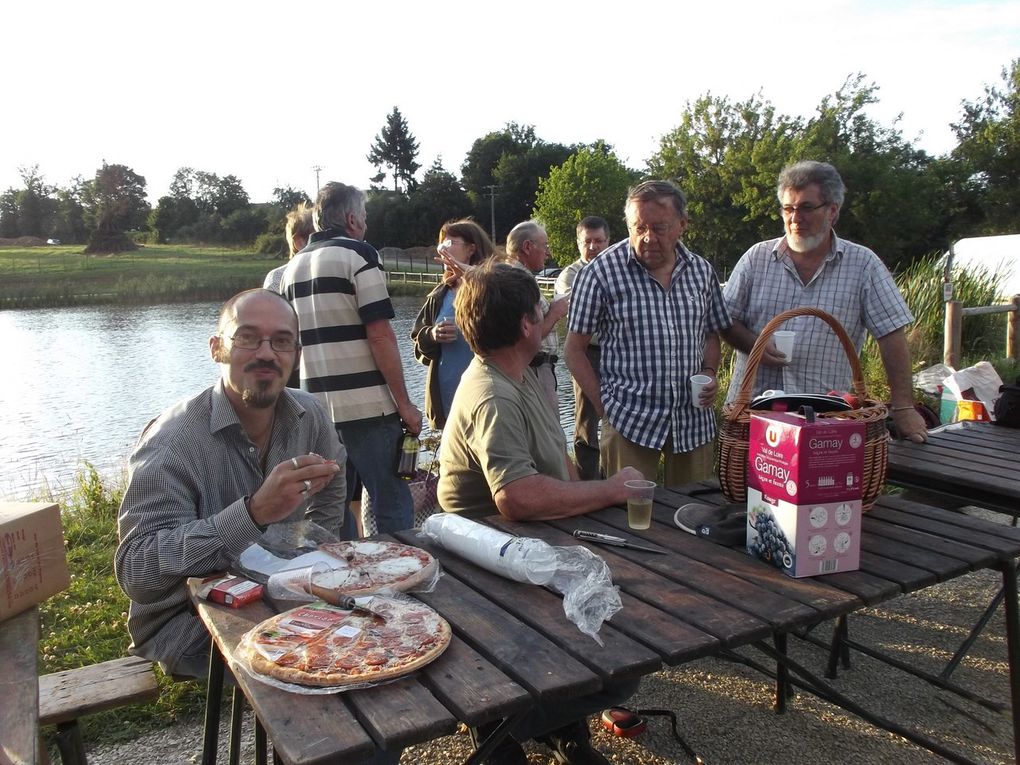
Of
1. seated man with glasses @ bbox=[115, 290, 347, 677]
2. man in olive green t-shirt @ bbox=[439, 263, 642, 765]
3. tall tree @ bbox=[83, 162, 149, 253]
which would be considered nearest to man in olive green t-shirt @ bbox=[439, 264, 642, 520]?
man in olive green t-shirt @ bbox=[439, 263, 642, 765]

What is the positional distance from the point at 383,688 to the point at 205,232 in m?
75.3

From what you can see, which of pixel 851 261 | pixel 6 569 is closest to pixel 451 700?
pixel 6 569

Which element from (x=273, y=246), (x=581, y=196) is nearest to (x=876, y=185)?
(x=581, y=196)

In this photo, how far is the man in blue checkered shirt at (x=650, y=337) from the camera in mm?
3182

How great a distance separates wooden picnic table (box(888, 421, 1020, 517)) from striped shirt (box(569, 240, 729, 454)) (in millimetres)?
816

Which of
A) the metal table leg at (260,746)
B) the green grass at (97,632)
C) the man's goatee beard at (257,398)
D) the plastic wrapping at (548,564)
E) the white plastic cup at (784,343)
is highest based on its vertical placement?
the white plastic cup at (784,343)

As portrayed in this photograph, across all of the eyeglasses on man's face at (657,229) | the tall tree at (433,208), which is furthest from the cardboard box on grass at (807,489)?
the tall tree at (433,208)

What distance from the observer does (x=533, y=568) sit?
5.58 feet

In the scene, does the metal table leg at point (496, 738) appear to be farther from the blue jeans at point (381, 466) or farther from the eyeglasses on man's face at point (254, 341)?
the blue jeans at point (381, 466)

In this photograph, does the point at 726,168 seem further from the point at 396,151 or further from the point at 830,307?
the point at 396,151

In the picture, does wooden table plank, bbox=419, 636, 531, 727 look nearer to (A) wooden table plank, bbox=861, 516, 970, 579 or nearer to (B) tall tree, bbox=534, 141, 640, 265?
(A) wooden table plank, bbox=861, 516, 970, 579

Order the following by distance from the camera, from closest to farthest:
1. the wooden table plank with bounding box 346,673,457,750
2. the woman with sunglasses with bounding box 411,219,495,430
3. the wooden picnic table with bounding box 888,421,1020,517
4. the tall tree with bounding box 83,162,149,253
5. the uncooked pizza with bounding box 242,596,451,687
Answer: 1. the wooden table plank with bounding box 346,673,457,750
2. the uncooked pizza with bounding box 242,596,451,687
3. the wooden picnic table with bounding box 888,421,1020,517
4. the woman with sunglasses with bounding box 411,219,495,430
5. the tall tree with bounding box 83,162,149,253

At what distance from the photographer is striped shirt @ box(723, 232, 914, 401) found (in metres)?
3.17

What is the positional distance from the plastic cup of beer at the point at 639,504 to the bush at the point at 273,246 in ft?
188
